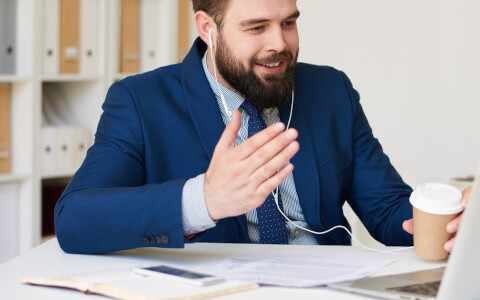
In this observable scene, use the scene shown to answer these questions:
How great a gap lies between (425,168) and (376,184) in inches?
68.7

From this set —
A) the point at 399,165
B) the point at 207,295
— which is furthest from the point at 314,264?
the point at 399,165

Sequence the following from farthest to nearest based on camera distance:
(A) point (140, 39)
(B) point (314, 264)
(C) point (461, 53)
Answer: (A) point (140, 39) → (C) point (461, 53) → (B) point (314, 264)

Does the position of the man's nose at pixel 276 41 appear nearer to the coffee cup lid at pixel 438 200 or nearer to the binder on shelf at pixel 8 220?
the coffee cup lid at pixel 438 200

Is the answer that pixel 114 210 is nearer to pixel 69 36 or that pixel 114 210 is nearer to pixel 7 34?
pixel 7 34

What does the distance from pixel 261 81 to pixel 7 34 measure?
1693 millimetres

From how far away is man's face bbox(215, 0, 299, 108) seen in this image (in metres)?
1.74

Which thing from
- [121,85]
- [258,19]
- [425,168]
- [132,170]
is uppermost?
[258,19]

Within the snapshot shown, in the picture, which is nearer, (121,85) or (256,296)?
(256,296)

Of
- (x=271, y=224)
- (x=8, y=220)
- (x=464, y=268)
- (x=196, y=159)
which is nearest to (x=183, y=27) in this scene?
(x=8, y=220)

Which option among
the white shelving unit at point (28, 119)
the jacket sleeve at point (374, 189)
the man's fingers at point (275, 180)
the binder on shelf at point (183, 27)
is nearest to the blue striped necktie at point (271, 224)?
the jacket sleeve at point (374, 189)

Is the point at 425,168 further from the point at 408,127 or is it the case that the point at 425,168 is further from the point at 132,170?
the point at 132,170

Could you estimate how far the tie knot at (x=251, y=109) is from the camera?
72.1 inches

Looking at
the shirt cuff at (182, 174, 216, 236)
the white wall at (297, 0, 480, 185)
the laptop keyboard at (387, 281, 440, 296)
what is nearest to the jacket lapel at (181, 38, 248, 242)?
the shirt cuff at (182, 174, 216, 236)

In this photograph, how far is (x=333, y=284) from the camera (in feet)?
3.76
